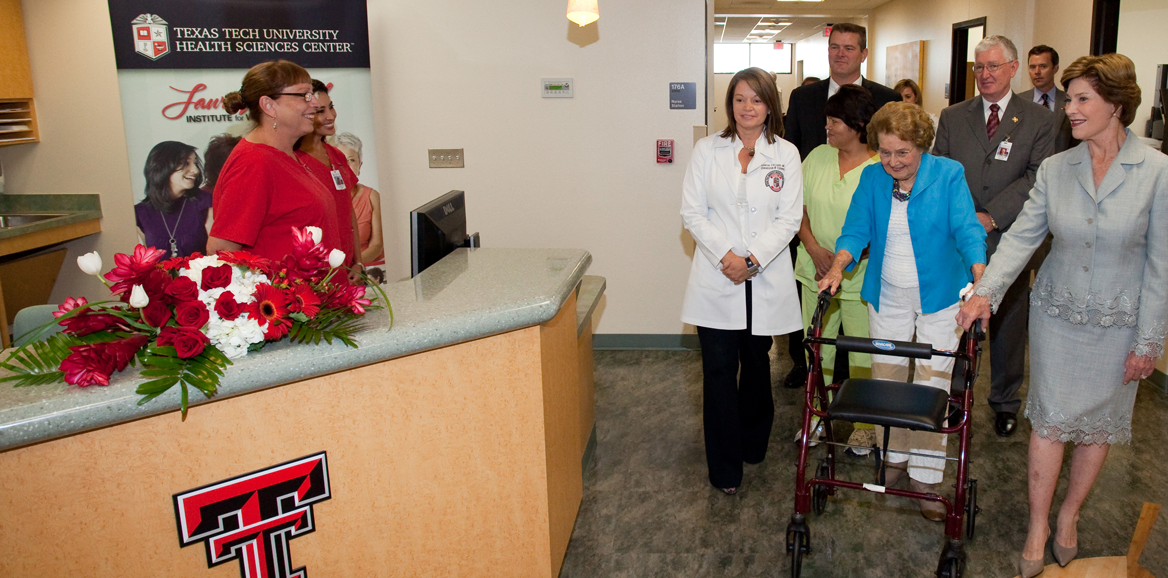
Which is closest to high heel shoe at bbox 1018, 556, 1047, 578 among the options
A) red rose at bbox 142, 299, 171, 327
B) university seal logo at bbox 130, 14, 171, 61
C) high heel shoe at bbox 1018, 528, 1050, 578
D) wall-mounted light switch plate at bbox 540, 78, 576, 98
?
high heel shoe at bbox 1018, 528, 1050, 578

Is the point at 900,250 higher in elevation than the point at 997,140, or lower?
lower

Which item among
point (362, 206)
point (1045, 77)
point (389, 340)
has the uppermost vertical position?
point (1045, 77)

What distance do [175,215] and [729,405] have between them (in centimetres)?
336

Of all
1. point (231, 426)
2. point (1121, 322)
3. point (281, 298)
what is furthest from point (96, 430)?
point (1121, 322)

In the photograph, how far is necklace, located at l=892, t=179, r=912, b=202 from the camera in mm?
2902

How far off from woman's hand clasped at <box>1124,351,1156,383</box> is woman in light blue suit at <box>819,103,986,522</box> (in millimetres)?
504

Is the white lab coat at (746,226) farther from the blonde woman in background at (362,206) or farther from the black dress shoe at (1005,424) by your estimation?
the blonde woman in background at (362,206)

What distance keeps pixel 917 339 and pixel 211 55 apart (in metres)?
3.85

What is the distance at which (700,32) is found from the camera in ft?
15.9

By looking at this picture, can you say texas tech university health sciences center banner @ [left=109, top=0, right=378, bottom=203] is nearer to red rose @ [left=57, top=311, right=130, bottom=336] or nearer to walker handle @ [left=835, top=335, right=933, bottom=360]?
red rose @ [left=57, top=311, right=130, bottom=336]

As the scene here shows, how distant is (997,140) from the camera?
3.56 m

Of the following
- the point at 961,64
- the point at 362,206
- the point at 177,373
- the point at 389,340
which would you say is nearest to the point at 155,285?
the point at 177,373

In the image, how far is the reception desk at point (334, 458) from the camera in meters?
1.59

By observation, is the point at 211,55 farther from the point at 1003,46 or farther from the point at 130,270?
the point at 1003,46
